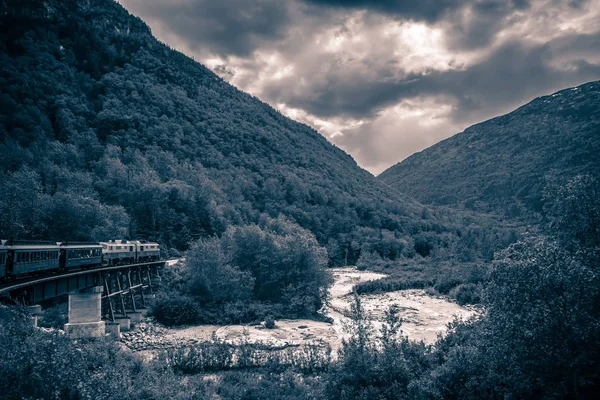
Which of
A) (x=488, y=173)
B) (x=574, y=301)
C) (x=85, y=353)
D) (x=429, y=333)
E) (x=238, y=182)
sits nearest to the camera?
(x=574, y=301)

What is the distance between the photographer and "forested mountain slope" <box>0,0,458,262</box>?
48.3 meters

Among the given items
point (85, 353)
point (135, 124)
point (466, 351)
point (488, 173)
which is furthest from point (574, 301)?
point (488, 173)

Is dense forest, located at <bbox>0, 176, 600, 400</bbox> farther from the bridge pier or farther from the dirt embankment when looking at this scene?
the dirt embankment

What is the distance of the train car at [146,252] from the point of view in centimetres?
3811

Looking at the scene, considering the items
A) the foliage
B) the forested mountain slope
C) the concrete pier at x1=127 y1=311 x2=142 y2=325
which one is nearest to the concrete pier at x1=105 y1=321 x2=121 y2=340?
the concrete pier at x1=127 y1=311 x2=142 y2=325

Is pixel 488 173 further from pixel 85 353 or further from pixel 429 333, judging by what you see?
pixel 85 353

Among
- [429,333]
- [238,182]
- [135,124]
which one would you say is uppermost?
[135,124]

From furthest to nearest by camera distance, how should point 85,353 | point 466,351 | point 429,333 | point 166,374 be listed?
point 429,333 → point 166,374 → point 85,353 → point 466,351

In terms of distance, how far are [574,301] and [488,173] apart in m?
206

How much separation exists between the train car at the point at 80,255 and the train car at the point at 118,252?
1.93 m

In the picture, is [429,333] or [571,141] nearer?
[429,333]

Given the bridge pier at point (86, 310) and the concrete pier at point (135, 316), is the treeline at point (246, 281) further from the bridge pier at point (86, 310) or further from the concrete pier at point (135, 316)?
the bridge pier at point (86, 310)

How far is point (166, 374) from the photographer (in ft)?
59.3

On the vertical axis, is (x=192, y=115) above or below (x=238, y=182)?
above
